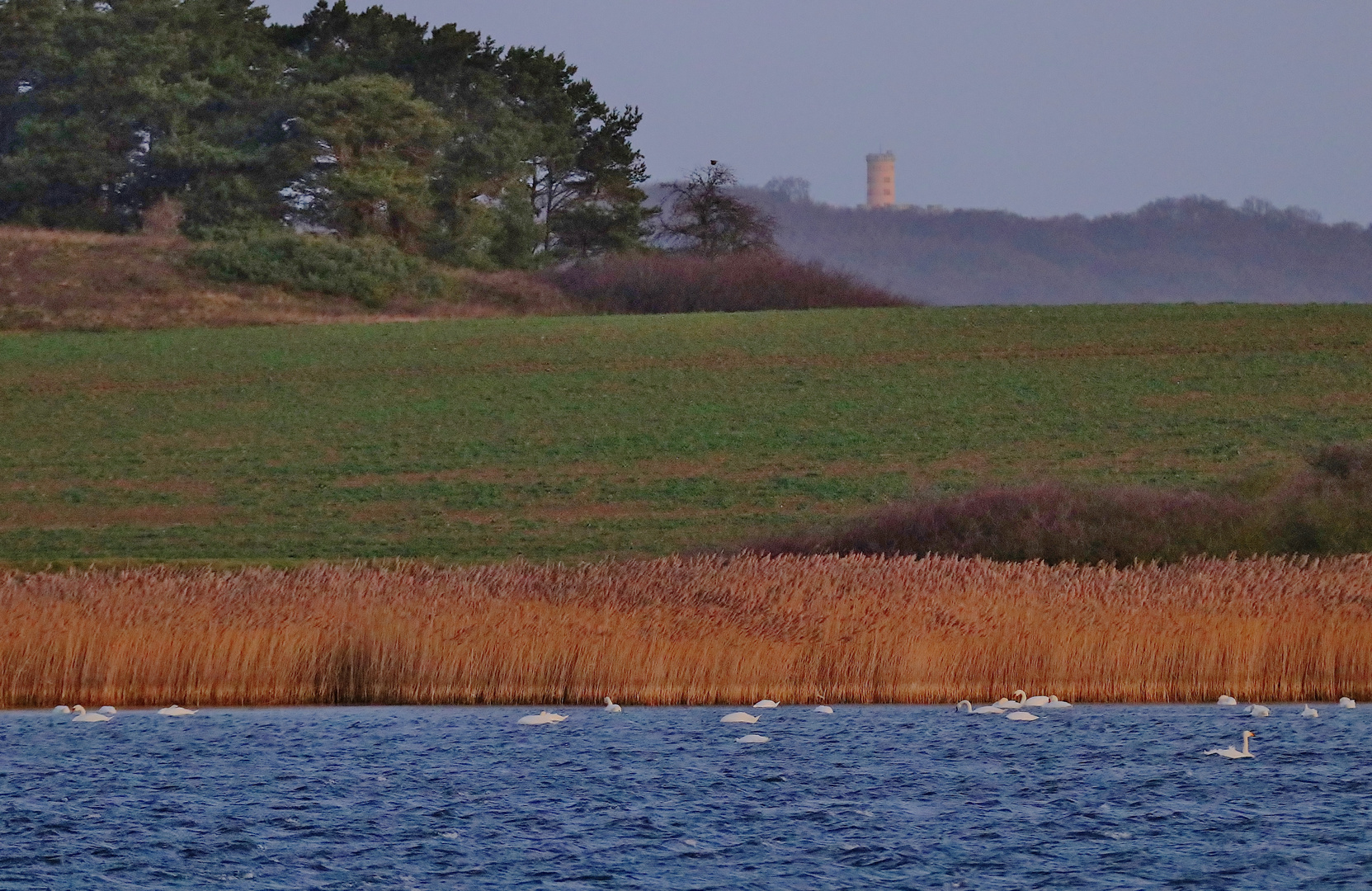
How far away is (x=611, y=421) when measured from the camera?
44.3 metres

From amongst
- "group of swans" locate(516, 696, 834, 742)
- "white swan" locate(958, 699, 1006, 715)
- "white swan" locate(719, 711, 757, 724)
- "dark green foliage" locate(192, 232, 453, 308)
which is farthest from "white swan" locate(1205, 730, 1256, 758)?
"dark green foliage" locate(192, 232, 453, 308)

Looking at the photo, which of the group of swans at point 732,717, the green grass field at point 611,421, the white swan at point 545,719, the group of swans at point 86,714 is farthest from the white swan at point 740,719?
the green grass field at point 611,421

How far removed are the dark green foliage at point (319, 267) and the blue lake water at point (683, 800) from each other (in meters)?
52.5

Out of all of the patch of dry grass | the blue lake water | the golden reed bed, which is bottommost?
the blue lake water

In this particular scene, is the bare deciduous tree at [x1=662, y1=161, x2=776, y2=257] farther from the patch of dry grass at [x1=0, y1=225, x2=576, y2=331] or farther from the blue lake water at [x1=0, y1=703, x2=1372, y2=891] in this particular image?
the blue lake water at [x1=0, y1=703, x2=1372, y2=891]

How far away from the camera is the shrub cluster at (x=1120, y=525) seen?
26766 mm

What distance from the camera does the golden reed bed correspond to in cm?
1867

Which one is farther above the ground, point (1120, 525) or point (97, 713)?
point (1120, 525)

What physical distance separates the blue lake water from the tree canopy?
5921 centimetres

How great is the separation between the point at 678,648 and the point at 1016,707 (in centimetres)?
341

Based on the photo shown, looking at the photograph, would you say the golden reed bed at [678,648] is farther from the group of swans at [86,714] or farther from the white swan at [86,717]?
the white swan at [86,717]

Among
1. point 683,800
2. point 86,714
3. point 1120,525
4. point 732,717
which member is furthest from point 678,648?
point 1120,525

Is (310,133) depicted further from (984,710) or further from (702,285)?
(984,710)

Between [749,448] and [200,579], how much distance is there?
68.2 ft
